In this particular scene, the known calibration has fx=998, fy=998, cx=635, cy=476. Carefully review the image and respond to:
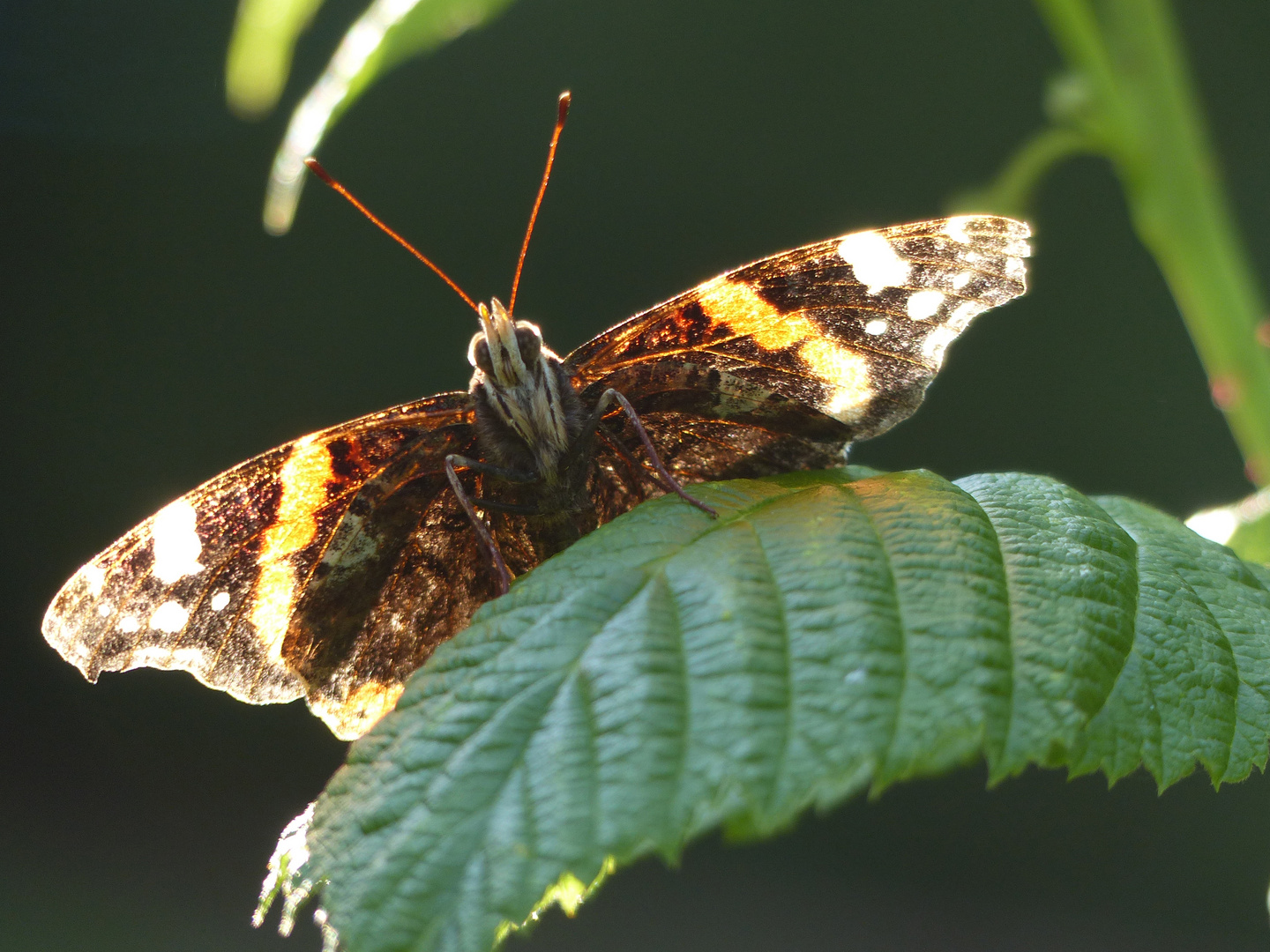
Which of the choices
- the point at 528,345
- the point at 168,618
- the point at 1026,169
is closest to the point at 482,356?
the point at 528,345

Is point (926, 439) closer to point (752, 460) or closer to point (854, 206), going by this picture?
point (854, 206)

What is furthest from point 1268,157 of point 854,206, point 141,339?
point 141,339

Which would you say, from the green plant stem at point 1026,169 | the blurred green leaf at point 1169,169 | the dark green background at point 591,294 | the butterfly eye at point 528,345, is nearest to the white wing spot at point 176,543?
the butterfly eye at point 528,345

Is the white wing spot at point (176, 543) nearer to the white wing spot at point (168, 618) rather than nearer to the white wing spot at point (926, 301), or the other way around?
the white wing spot at point (168, 618)

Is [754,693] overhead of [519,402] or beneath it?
beneath

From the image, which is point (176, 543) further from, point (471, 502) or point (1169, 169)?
point (1169, 169)

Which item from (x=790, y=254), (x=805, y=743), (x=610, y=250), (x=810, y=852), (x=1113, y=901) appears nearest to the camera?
(x=805, y=743)
